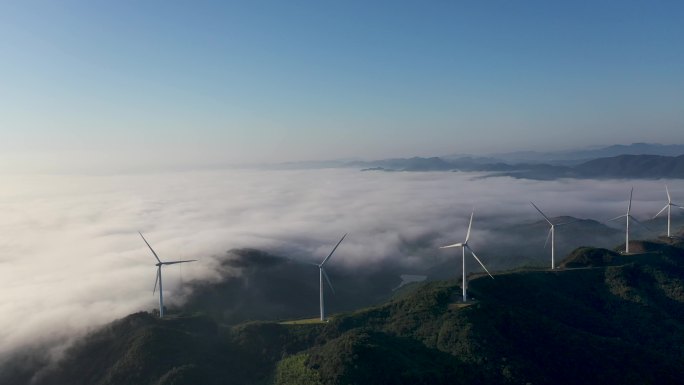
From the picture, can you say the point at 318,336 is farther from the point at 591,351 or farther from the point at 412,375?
the point at 591,351

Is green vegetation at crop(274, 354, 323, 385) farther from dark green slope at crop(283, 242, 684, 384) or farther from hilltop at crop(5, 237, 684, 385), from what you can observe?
dark green slope at crop(283, 242, 684, 384)

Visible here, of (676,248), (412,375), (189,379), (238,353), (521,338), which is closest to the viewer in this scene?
(412,375)

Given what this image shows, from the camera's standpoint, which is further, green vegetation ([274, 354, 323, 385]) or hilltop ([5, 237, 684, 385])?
hilltop ([5, 237, 684, 385])

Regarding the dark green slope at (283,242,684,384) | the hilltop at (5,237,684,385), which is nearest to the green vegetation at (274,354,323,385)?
the hilltop at (5,237,684,385)

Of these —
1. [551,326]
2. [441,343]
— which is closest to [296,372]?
[441,343]

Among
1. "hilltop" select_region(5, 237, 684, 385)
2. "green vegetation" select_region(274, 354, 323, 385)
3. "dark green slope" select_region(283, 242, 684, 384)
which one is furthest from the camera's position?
"dark green slope" select_region(283, 242, 684, 384)

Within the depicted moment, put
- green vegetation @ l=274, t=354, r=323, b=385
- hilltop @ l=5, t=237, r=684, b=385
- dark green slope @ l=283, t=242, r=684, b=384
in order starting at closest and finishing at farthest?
1. green vegetation @ l=274, t=354, r=323, b=385
2. hilltop @ l=5, t=237, r=684, b=385
3. dark green slope @ l=283, t=242, r=684, b=384

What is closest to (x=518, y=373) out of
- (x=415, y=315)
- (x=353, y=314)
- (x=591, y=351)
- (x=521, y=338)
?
(x=521, y=338)

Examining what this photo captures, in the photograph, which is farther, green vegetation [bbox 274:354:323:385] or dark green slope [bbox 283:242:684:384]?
dark green slope [bbox 283:242:684:384]

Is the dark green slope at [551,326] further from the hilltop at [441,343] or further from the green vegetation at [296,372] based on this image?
the green vegetation at [296,372]
